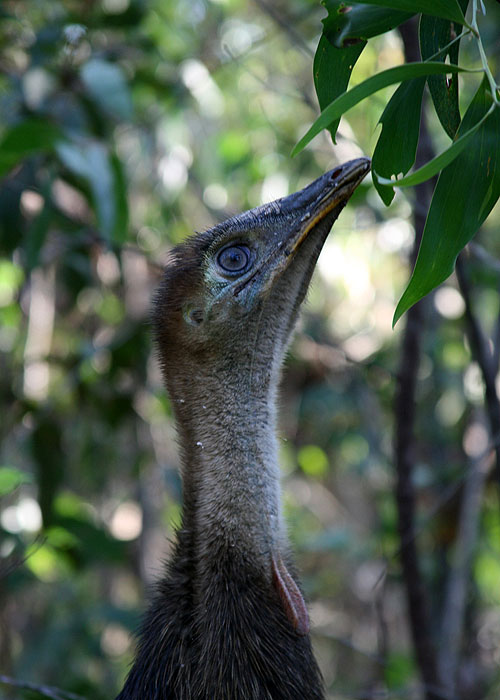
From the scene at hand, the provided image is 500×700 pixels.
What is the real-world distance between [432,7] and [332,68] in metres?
0.30

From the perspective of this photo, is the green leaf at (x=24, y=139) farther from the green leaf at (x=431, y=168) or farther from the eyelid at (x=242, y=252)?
the green leaf at (x=431, y=168)

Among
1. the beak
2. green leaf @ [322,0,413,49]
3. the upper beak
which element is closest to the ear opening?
the beak

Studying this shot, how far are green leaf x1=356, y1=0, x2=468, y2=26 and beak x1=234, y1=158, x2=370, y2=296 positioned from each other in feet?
2.03

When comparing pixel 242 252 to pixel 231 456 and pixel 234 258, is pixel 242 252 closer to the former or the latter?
pixel 234 258

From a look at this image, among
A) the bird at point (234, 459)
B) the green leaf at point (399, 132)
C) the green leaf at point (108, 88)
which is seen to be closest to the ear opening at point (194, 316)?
the bird at point (234, 459)

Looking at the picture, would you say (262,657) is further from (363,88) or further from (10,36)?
(10,36)

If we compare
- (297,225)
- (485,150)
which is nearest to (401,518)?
(297,225)

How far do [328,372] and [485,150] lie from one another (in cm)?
424

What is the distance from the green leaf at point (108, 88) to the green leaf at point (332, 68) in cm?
227

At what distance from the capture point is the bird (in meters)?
2.06

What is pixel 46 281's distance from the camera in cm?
571

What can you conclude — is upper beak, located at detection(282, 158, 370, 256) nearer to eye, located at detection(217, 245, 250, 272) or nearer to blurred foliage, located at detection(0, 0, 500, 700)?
eye, located at detection(217, 245, 250, 272)

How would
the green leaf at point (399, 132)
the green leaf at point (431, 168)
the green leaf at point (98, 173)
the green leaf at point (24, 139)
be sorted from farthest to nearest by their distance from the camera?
the green leaf at point (98, 173), the green leaf at point (24, 139), the green leaf at point (399, 132), the green leaf at point (431, 168)

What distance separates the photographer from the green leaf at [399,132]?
1609 millimetres
